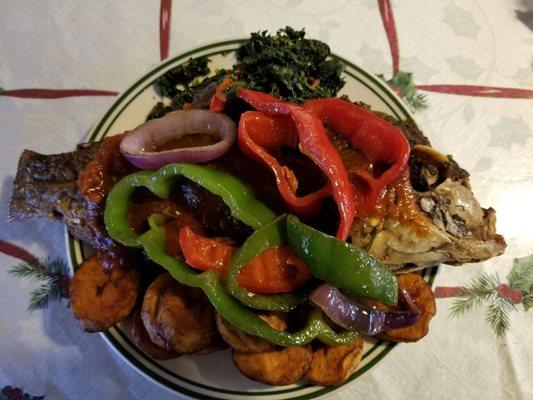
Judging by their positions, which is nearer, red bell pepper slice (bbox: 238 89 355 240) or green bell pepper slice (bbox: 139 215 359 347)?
red bell pepper slice (bbox: 238 89 355 240)

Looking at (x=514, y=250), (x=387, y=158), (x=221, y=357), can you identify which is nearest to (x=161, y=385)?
(x=221, y=357)

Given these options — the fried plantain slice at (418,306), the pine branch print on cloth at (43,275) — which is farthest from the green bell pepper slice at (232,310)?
the pine branch print on cloth at (43,275)

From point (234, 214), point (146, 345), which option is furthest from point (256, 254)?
point (146, 345)

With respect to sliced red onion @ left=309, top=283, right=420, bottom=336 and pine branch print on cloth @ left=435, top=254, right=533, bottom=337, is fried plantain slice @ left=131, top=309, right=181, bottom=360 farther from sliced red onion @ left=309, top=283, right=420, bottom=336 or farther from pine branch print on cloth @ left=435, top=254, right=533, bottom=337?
pine branch print on cloth @ left=435, top=254, right=533, bottom=337

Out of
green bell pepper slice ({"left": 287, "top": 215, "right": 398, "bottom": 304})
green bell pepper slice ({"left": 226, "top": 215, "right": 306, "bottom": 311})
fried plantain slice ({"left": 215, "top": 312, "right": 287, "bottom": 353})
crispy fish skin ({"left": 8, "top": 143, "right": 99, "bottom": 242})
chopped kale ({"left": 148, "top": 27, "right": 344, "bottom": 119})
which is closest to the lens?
green bell pepper slice ({"left": 287, "top": 215, "right": 398, "bottom": 304})

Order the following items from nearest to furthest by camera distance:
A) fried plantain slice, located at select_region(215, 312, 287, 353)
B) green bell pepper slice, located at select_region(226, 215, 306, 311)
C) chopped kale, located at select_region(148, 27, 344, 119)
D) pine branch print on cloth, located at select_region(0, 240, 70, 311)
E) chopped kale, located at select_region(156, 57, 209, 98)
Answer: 1. green bell pepper slice, located at select_region(226, 215, 306, 311)
2. fried plantain slice, located at select_region(215, 312, 287, 353)
3. chopped kale, located at select_region(148, 27, 344, 119)
4. chopped kale, located at select_region(156, 57, 209, 98)
5. pine branch print on cloth, located at select_region(0, 240, 70, 311)

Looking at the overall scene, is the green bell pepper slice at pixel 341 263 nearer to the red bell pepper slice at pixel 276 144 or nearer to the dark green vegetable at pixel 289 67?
the red bell pepper slice at pixel 276 144

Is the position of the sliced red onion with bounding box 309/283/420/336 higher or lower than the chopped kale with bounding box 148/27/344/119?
lower

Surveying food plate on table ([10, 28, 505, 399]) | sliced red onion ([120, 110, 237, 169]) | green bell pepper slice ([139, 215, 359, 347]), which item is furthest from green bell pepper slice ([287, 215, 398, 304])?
sliced red onion ([120, 110, 237, 169])
